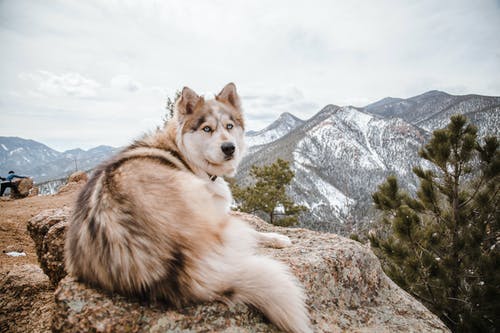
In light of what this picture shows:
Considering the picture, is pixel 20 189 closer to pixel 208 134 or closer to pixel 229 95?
pixel 229 95

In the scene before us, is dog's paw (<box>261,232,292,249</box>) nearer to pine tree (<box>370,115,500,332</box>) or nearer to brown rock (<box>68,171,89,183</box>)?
A: pine tree (<box>370,115,500,332</box>)

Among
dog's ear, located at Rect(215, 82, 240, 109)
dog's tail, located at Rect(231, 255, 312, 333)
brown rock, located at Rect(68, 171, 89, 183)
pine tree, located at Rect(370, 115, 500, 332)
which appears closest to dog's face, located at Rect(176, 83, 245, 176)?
dog's ear, located at Rect(215, 82, 240, 109)

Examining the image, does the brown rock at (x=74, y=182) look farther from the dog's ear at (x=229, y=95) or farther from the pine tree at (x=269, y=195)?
the dog's ear at (x=229, y=95)

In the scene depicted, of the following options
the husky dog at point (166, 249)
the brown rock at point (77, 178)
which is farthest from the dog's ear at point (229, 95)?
the brown rock at point (77, 178)

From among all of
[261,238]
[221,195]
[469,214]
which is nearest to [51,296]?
[221,195]

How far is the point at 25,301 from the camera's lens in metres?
3.77

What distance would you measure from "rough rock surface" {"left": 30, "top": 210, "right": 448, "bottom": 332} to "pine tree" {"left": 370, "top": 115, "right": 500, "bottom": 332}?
368 centimetres

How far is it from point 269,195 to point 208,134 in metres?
18.7

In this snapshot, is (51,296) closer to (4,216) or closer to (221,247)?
(221,247)

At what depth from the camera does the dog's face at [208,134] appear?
3961 mm

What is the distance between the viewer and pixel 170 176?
2742 millimetres

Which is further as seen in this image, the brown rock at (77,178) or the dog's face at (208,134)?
the brown rock at (77,178)

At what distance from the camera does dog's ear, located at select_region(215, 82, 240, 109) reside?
4.70m

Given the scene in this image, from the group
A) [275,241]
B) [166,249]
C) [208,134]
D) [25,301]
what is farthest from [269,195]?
[166,249]
